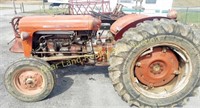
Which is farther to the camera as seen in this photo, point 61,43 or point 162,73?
point 61,43

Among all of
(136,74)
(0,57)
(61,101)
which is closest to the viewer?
(136,74)

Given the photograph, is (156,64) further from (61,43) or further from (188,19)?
(188,19)

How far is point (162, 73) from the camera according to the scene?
3.41m

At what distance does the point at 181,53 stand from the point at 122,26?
3.83 ft

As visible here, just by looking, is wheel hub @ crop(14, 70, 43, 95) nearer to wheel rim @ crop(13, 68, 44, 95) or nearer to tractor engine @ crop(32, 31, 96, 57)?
wheel rim @ crop(13, 68, 44, 95)

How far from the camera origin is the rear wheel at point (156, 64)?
3051 millimetres

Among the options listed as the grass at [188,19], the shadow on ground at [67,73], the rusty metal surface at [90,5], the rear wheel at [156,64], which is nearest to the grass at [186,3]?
the grass at [188,19]

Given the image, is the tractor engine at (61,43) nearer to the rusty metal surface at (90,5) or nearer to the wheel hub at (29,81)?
the wheel hub at (29,81)

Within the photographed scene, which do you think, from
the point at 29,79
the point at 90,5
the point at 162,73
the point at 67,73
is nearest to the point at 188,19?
the point at 90,5

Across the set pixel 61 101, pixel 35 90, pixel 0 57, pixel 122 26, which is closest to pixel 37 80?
pixel 35 90

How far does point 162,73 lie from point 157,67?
0.15 m

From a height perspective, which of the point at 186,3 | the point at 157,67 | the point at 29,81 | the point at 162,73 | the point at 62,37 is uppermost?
the point at 186,3

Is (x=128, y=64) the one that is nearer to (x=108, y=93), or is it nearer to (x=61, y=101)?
(x=108, y=93)

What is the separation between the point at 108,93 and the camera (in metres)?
3.90
